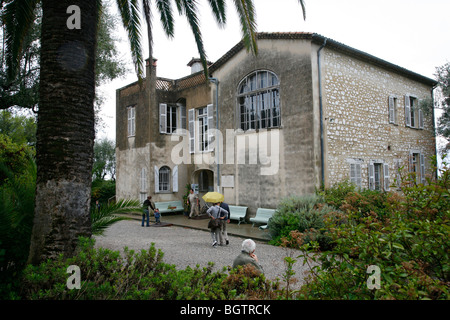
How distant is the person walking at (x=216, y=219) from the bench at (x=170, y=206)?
8361 millimetres

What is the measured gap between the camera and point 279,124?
1366cm

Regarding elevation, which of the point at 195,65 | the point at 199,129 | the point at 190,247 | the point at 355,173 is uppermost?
the point at 195,65

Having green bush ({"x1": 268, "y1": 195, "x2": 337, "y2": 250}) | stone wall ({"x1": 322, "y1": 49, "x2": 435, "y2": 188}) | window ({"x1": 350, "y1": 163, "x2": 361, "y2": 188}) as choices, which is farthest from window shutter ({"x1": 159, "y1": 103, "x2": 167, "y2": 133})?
window ({"x1": 350, "y1": 163, "x2": 361, "y2": 188})

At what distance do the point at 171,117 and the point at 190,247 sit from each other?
36.0ft

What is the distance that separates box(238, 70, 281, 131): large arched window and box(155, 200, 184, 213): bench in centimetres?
639

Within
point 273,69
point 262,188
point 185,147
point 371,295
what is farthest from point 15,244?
point 185,147

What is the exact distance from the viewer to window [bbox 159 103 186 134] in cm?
1888

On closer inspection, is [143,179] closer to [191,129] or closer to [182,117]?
[191,129]

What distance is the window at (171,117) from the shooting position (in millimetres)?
18875

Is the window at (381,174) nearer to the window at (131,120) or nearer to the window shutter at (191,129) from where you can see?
the window shutter at (191,129)

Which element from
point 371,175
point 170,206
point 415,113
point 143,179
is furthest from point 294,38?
point 143,179

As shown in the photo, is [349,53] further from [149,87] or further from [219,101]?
[149,87]

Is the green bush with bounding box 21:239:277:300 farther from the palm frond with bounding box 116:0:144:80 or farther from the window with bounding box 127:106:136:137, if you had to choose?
the window with bounding box 127:106:136:137

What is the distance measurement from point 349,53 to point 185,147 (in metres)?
9.94
